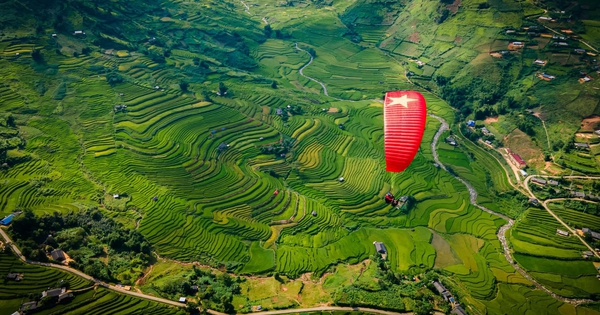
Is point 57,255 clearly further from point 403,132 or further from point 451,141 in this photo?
point 451,141

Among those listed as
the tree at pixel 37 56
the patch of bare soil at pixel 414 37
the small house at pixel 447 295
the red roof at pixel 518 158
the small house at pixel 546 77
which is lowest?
the small house at pixel 447 295

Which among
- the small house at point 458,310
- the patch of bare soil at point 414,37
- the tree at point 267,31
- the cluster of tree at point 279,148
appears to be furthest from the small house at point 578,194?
the tree at point 267,31

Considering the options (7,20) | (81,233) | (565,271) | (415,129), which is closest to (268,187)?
(81,233)

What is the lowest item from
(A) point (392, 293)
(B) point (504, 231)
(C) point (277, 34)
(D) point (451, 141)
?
(B) point (504, 231)

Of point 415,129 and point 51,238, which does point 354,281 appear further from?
point 51,238

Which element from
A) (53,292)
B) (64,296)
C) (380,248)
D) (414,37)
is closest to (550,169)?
(380,248)

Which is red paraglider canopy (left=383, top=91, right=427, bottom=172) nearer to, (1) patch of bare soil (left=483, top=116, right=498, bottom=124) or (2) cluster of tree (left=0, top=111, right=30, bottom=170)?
(1) patch of bare soil (left=483, top=116, right=498, bottom=124)

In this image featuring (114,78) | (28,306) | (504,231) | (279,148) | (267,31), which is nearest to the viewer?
(28,306)

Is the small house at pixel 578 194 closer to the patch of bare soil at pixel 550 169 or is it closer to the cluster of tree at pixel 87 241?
the patch of bare soil at pixel 550 169
